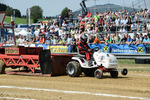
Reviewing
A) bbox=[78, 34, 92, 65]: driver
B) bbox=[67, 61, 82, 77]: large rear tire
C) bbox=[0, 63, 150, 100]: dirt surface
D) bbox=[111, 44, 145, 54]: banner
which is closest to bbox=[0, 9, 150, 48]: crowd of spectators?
bbox=[111, 44, 145, 54]: banner

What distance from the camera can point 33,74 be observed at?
11.7 metres

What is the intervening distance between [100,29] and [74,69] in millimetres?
13148

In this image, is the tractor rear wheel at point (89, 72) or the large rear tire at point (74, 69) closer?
the large rear tire at point (74, 69)

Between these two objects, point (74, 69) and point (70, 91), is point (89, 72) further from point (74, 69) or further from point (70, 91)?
point (70, 91)

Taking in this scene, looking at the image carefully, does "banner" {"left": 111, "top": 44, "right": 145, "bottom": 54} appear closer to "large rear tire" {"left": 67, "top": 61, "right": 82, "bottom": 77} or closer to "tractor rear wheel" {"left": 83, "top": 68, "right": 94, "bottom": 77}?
"tractor rear wheel" {"left": 83, "top": 68, "right": 94, "bottom": 77}

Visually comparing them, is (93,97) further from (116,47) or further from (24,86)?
(116,47)

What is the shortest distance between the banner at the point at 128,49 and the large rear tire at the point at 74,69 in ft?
29.4

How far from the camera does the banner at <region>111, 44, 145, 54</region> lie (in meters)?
19.4

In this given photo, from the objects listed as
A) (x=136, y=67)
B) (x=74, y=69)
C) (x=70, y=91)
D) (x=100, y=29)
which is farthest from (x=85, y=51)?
(x=100, y=29)

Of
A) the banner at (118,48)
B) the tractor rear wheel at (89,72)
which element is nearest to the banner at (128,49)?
the banner at (118,48)

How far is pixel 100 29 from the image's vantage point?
79.1ft

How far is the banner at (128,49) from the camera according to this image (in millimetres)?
19438

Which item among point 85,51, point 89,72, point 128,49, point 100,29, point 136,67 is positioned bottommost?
point 136,67

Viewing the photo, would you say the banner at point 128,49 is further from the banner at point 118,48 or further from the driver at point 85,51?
the driver at point 85,51
